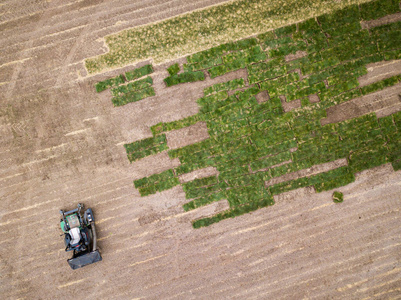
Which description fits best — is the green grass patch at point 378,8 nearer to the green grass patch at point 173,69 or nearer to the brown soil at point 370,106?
the brown soil at point 370,106

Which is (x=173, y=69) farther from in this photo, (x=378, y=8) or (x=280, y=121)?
(x=378, y=8)

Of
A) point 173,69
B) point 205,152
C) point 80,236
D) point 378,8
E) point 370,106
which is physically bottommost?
point 80,236

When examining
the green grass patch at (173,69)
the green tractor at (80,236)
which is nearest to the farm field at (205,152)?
the green grass patch at (173,69)

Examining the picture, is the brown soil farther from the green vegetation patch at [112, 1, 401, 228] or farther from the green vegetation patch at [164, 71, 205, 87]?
the green vegetation patch at [164, 71, 205, 87]

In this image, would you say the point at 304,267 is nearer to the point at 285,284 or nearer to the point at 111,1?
the point at 285,284

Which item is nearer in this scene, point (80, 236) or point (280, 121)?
point (80, 236)

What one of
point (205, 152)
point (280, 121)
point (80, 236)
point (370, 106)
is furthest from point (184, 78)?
point (370, 106)

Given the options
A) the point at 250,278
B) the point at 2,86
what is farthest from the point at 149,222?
the point at 2,86
